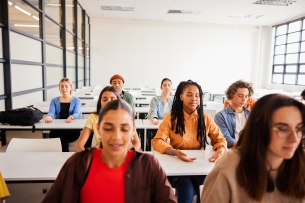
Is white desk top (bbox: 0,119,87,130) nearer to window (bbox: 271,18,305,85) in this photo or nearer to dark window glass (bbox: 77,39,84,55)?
dark window glass (bbox: 77,39,84,55)

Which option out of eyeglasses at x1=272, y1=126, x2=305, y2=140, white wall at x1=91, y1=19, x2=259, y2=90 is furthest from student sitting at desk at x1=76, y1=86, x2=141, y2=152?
white wall at x1=91, y1=19, x2=259, y2=90

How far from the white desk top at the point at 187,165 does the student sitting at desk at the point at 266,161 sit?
607 mm

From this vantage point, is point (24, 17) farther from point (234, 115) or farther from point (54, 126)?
Answer: point (234, 115)

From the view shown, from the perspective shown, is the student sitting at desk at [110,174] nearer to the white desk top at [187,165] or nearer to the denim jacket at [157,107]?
the white desk top at [187,165]

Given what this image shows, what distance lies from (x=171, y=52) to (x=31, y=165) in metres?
8.68

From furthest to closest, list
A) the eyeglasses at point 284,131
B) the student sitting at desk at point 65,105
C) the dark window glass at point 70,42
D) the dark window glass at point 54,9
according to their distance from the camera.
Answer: the dark window glass at point 70,42 < the dark window glass at point 54,9 < the student sitting at desk at point 65,105 < the eyeglasses at point 284,131

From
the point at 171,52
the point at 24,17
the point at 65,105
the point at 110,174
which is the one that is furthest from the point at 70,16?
the point at 110,174

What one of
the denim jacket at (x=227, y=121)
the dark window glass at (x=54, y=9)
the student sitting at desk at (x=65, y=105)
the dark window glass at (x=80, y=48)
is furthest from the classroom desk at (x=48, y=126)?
the dark window glass at (x=80, y=48)

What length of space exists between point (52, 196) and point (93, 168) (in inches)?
8.7

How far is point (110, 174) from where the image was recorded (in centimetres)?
114

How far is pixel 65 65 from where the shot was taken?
5.95m

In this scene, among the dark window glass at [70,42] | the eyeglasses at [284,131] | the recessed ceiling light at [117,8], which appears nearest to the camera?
the eyeglasses at [284,131]

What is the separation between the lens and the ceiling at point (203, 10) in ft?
22.4

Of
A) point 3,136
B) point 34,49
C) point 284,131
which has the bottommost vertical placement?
point 3,136
